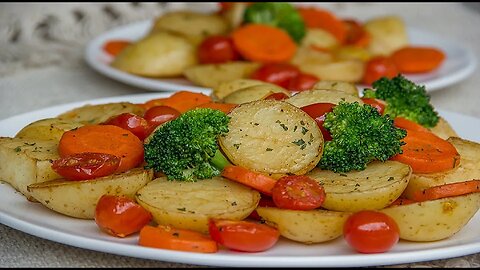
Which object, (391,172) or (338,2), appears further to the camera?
(338,2)

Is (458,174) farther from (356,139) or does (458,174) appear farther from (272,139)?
(272,139)

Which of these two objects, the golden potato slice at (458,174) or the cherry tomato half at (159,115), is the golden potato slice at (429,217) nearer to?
the golden potato slice at (458,174)

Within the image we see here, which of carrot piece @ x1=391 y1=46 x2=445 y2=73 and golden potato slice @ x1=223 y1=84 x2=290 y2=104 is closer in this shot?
golden potato slice @ x1=223 y1=84 x2=290 y2=104

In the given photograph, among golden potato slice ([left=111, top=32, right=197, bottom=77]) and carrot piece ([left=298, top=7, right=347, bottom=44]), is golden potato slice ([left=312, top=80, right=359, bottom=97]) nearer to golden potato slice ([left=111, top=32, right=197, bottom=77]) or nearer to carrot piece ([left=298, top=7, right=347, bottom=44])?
golden potato slice ([left=111, top=32, right=197, bottom=77])

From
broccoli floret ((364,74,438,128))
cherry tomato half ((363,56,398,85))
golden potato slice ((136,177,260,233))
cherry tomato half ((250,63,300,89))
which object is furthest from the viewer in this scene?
cherry tomato half ((363,56,398,85))

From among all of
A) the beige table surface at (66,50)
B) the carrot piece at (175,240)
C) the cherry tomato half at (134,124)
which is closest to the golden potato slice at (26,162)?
A: the cherry tomato half at (134,124)

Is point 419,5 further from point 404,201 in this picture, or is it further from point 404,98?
point 404,201

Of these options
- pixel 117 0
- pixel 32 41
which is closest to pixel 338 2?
pixel 117 0

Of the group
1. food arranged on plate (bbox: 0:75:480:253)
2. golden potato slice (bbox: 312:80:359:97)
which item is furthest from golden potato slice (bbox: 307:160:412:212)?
golden potato slice (bbox: 312:80:359:97)
